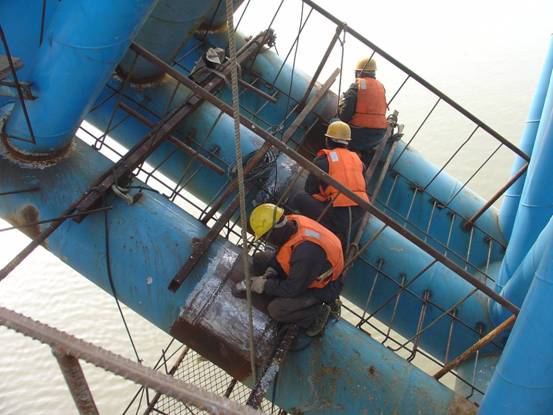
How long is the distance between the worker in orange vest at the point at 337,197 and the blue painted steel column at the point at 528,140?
2.94 m

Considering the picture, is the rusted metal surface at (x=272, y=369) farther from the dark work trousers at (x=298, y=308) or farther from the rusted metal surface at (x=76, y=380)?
the rusted metal surface at (x=76, y=380)

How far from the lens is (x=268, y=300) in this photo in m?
3.54

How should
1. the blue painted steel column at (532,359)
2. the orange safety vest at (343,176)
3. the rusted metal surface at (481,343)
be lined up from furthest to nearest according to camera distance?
the orange safety vest at (343,176)
the rusted metal surface at (481,343)
the blue painted steel column at (532,359)

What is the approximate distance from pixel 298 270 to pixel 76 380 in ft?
6.34

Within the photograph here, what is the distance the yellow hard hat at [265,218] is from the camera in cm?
356

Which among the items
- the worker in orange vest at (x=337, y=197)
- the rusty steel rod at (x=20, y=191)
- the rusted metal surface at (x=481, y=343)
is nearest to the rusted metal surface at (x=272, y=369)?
the worker in orange vest at (x=337, y=197)

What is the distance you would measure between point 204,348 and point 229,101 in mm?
3550

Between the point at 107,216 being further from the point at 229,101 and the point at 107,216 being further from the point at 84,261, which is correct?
the point at 229,101

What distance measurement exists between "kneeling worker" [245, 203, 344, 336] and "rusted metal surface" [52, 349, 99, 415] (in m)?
1.84

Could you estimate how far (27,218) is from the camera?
357 cm

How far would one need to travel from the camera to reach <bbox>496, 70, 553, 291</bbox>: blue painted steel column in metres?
4.59

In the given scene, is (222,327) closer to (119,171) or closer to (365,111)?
(119,171)

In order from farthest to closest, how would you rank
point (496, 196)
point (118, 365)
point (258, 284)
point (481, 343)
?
point (496, 196), point (481, 343), point (258, 284), point (118, 365)

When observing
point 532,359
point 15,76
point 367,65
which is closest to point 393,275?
point 532,359
